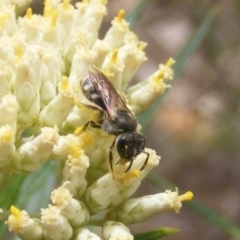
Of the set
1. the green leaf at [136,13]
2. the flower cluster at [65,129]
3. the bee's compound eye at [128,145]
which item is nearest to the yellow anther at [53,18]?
the flower cluster at [65,129]

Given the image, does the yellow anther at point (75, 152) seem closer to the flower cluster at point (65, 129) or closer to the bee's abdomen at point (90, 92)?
the flower cluster at point (65, 129)

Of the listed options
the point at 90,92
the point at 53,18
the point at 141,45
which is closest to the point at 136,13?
the point at 141,45

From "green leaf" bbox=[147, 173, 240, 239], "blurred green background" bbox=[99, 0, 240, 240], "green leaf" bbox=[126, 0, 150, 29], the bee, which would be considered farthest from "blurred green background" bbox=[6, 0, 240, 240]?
the bee

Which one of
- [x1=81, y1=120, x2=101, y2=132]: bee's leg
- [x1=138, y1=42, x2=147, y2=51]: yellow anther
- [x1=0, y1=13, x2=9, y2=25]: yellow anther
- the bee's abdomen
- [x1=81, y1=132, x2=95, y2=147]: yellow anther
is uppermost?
[x1=138, y1=42, x2=147, y2=51]: yellow anther

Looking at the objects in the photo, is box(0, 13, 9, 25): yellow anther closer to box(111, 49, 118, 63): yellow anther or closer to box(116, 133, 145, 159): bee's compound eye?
box(111, 49, 118, 63): yellow anther

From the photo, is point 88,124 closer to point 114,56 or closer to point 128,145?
point 128,145

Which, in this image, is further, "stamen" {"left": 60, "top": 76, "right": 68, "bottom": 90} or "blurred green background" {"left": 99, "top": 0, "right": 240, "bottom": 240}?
"blurred green background" {"left": 99, "top": 0, "right": 240, "bottom": 240}
